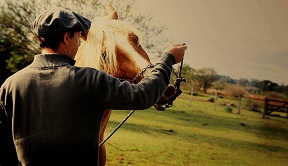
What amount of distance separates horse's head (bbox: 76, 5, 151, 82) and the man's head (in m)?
0.54

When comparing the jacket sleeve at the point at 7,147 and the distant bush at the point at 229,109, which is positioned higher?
the jacket sleeve at the point at 7,147

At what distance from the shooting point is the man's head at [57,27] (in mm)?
939

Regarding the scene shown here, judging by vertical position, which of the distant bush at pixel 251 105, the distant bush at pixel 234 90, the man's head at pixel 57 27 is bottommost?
the distant bush at pixel 251 105

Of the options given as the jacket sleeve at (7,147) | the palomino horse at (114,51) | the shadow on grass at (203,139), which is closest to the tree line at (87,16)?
the shadow on grass at (203,139)

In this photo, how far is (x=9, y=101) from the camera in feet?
3.27

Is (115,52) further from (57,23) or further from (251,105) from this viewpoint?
(251,105)

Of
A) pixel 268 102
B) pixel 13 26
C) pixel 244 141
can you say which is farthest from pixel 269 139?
pixel 13 26

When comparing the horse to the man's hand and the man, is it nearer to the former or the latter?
the man's hand

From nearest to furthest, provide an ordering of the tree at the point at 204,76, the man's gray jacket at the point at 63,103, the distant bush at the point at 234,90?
the man's gray jacket at the point at 63,103 → the tree at the point at 204,76 → the distant bush at the point at 234,90

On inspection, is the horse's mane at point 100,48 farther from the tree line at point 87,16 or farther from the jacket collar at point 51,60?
the tree line at point 87,16

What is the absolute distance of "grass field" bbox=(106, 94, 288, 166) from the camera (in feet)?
15.6

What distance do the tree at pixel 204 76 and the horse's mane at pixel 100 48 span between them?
4150 mm

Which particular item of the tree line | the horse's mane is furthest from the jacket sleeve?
the tree line

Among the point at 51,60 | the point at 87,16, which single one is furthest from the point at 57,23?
the point at 87,16
